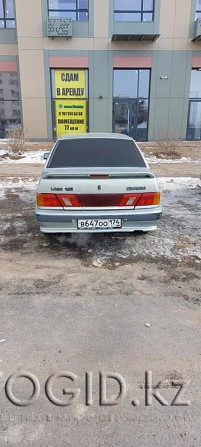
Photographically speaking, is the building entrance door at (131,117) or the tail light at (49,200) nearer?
the tail light at (49,200)

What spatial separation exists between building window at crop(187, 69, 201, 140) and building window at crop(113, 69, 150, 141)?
103 inches

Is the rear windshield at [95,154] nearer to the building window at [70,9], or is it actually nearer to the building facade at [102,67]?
the building facade at [102,67]

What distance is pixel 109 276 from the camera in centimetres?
396

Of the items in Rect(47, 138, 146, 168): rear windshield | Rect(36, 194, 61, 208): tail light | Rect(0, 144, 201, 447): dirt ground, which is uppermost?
Rect(47, 138, 146, 168): rear windshield

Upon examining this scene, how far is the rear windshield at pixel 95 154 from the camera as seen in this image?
188 inches

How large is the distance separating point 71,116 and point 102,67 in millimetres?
3170

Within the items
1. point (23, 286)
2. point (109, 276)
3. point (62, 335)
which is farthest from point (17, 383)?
point (109, 276)

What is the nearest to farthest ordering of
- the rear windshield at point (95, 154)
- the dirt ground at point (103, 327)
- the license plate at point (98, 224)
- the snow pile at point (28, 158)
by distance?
the dirt ground at point (103, 327) < the license plate at point (98, 224) < the rear windshield at point (95, 154) < the snow pile at point (28, 158)

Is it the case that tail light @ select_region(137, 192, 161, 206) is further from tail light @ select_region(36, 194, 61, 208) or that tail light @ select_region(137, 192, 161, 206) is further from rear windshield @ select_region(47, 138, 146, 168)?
tail light @ select_region(36, 194, 61, 208)

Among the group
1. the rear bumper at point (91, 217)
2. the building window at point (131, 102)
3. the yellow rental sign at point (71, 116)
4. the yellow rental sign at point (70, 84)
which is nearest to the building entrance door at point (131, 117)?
the building window at point (131, 102)

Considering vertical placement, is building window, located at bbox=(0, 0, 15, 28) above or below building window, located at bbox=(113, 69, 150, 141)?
above

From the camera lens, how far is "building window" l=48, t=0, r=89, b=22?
17.5 meters

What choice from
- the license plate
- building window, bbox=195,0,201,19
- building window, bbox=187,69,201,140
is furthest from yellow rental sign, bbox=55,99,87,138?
the license plate

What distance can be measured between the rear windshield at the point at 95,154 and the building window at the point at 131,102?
15080mm
